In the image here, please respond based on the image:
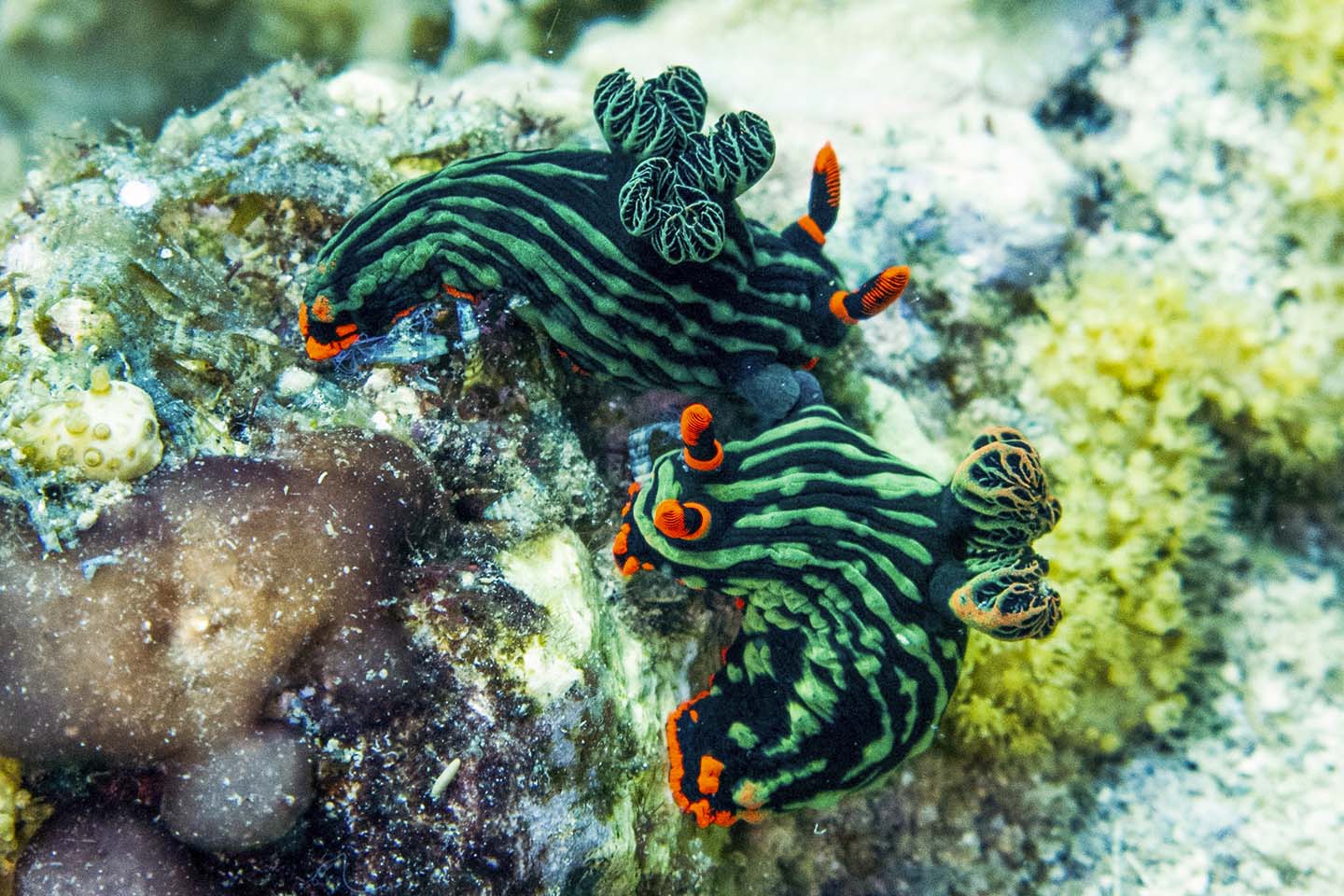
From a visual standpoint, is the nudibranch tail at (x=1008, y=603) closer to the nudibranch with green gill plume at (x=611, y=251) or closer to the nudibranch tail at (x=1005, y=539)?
the nudibranch tail at (x=1005, y=539)

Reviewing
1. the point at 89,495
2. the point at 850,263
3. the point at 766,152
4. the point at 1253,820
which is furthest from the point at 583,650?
the point at 1253,820

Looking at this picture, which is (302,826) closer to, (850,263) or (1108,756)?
(850,263)

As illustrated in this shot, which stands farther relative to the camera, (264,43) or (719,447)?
(264,43)

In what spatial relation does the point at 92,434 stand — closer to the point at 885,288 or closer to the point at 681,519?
the point at 681,519

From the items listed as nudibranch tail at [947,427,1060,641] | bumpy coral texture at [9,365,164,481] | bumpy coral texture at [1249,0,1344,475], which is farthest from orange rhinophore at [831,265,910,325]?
bumpy coral texture at [1249,0,1344,475]

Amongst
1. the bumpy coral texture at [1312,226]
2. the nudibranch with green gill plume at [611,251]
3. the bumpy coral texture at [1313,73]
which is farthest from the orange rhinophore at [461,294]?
the bumpy coral texture at [1313,73]

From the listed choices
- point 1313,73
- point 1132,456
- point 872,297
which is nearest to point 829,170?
point 872,297
